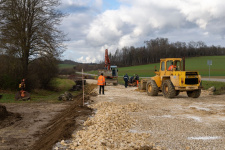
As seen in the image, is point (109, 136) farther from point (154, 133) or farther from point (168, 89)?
point (168, 89)

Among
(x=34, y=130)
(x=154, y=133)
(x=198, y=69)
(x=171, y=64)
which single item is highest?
(x=171, y=64)

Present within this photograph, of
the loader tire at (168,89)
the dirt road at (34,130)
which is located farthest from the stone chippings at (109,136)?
the loader tire at (168,89)

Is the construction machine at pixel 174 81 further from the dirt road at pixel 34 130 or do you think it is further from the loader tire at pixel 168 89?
the dirt road at pixel 34 130

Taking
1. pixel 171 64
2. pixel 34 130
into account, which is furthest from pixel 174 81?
pixel 34 130

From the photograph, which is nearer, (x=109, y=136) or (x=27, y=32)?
(x=109, y=136)

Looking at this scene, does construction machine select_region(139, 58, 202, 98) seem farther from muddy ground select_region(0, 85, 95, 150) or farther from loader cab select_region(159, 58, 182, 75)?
muddy ground select_region(0, 85, 95, 150)

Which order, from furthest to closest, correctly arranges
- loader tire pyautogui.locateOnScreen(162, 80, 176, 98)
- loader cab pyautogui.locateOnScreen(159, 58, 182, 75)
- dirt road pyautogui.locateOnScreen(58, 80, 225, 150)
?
1. loader cab pyautogui.locateOnScreen(159, 58, 182, 75)
2. loader tire pyautogui.locateOnScreen(162, 80, 176, 98)
3. dirt road pyautogui.locateOnScreen(58, 80, 225, 150)

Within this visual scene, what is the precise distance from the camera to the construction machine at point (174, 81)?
13.3 metres

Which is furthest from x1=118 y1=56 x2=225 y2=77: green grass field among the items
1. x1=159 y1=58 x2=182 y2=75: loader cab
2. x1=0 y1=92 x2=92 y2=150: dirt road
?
x1=0 y1=92 x2=92 y2=150: dirt road

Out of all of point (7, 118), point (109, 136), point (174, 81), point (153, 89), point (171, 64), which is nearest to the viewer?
point (109, 136)

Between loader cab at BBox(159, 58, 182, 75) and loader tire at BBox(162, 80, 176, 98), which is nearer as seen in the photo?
loader tire at BBox(162, 80, 176, 98)

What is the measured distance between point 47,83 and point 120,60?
9036cm

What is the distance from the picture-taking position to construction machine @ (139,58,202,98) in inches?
522

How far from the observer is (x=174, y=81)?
13625mm
